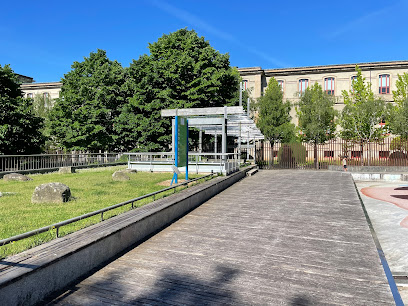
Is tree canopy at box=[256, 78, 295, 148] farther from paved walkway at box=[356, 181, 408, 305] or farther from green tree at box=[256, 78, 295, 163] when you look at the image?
paved walkway at box=[356, 181, 408, 305]

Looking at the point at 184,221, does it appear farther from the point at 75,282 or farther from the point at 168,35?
the point at 168,35

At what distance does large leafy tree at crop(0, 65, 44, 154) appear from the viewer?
2177 centimetres

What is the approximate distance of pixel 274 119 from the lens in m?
35.5

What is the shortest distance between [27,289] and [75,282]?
31.9 inches

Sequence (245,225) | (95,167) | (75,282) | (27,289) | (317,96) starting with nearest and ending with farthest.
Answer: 1. (27,289)
2. (75,282)
3. (245,225)
4. (95,167)
5. (317,96)

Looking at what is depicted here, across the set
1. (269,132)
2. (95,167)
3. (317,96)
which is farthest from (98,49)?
(317,96)

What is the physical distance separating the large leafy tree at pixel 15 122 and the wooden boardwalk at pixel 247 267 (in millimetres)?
19545

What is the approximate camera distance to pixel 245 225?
7.26m

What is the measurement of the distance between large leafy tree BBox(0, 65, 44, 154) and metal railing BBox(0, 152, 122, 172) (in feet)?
13.2

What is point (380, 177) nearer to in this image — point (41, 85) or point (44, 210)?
point (44, 210)

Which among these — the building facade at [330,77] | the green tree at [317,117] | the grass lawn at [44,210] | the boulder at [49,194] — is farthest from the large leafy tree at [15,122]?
the building facade at [330,77]

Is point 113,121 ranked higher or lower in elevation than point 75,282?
higher

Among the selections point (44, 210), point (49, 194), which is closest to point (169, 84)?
point (49, 194)

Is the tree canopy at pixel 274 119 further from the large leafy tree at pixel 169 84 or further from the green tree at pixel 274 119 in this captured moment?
the large leafy tree at pixel 169 84
